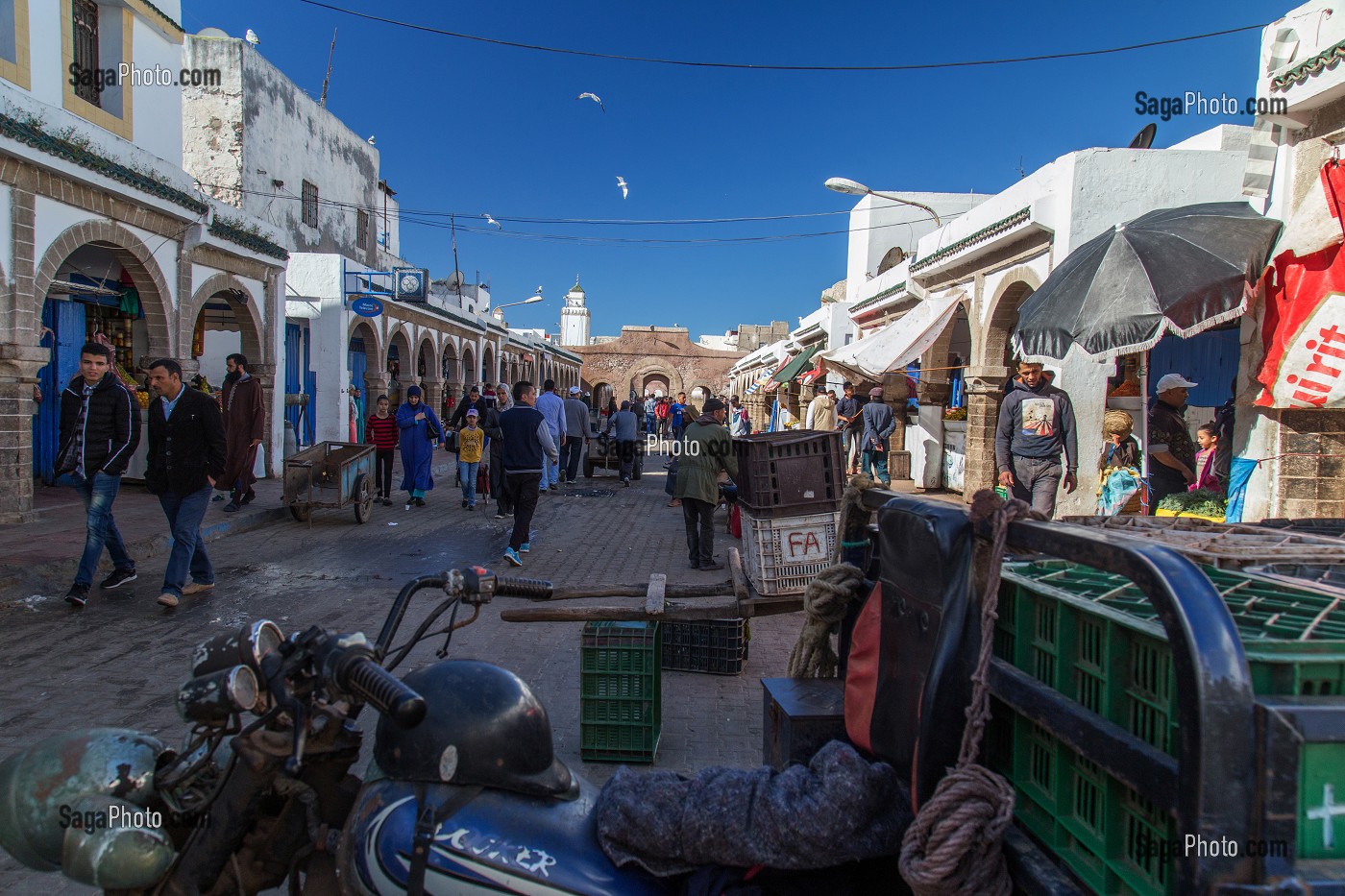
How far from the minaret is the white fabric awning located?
67135 mm

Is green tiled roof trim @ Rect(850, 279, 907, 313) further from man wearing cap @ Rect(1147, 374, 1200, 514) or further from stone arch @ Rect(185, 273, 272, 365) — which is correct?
stone arch @ Rect(185, 273, 272, 365)

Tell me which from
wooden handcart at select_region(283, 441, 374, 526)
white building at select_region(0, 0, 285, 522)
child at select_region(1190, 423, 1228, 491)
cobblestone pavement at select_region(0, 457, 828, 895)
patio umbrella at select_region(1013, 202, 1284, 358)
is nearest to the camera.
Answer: cobblestone pavement at select_region(0, 457, 828, 895)

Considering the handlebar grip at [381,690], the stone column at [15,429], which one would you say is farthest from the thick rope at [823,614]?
the stone column at [15,429]

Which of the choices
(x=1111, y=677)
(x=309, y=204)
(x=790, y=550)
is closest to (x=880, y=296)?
(x=790, y=550)

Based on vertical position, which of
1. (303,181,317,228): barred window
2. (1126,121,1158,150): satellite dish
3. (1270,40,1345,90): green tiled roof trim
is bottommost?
(1270,40,1345,90): green tiled roof trim

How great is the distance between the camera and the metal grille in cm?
949

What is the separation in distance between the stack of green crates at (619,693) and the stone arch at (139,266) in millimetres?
8341

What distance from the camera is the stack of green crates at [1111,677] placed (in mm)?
1217

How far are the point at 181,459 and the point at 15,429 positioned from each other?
3.70m

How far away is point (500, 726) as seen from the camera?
167 centimetres

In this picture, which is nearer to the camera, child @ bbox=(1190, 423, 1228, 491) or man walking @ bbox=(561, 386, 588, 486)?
child @ bbox=(1190, 423, 1228, 491)

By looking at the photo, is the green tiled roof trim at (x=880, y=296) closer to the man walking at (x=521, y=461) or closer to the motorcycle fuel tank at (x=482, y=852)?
the man walking at (x=521, y=461)

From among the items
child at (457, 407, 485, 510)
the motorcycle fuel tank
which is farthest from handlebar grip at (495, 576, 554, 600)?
child at (457, 407, 485, 510)

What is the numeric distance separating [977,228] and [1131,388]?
388 cm
